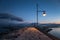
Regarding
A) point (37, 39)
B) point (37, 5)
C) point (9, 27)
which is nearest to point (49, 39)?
point (37, 39)

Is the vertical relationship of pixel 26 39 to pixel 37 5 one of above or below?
below

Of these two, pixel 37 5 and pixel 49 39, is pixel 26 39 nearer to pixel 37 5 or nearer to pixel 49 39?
pixel 49 39

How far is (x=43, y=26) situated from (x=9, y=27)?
8.24 feet

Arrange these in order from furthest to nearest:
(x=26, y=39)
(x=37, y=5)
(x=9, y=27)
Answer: (x=9, y=27) < (x=37, y=5) < (x=26, y=39)

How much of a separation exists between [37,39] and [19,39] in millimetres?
615

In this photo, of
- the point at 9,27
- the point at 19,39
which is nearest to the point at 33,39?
the point at 19,39

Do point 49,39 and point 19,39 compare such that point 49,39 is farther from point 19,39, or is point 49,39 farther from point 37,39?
point 19,39

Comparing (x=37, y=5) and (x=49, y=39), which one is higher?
(x=37, y=5)

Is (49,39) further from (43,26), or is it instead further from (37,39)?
(43,26)

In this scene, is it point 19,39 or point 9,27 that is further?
point 9,27

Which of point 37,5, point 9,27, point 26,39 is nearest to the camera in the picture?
point 26,39

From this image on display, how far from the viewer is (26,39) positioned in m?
5.36

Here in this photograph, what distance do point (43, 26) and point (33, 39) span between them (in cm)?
635

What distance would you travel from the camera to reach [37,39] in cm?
545
